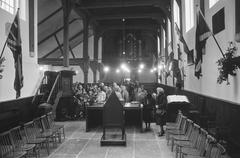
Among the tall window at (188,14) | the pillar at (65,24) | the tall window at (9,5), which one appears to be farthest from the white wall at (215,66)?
the pillar at (65,24)

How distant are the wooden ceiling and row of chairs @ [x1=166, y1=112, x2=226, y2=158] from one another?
8.75 m

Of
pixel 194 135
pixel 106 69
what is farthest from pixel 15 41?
pixel 106 69

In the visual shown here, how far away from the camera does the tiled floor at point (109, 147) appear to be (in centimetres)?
601

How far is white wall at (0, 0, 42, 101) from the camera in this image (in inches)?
275

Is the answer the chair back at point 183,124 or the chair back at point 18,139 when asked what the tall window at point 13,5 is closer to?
the chair back at point 18,139

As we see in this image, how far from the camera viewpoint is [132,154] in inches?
240

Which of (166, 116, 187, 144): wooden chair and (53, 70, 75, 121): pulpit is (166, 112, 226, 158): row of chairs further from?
(53, 70, 75, 121): pulpit

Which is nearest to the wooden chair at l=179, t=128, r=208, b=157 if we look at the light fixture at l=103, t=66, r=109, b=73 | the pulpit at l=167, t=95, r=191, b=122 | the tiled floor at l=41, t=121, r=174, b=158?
the tiled floor at l=41, t=121, r=174, b=158

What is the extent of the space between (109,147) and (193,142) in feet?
7.83

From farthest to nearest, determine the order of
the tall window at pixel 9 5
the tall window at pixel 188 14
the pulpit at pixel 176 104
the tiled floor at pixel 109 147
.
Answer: the tall window at pixel 188 14 → the pulpit at pixel 176 104 → the tall window at pixel 9 5 → the tiled floor at pixel 109 147

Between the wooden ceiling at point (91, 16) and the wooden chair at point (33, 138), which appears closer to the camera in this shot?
the wooden chair at point (33, 138)

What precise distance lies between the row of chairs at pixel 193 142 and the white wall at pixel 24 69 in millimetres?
4710

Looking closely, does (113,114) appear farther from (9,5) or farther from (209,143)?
(9,5)

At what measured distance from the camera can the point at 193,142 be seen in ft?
17.2
